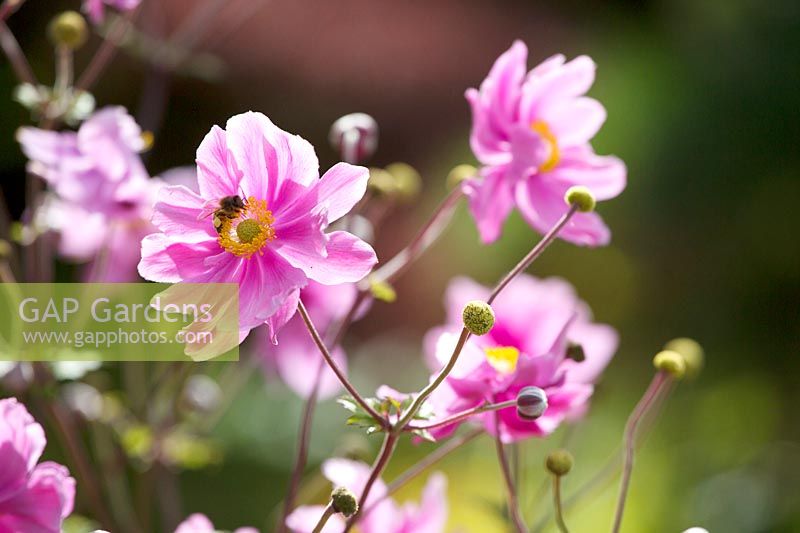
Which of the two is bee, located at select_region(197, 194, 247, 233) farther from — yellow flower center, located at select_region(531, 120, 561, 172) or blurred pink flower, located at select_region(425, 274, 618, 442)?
yellow flower center, located at select_region(531, 120, 561, 172)

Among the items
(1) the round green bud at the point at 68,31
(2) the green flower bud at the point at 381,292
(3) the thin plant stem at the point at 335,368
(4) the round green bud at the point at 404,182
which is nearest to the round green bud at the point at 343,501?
(3) the thin plant stem at the point at 335,368

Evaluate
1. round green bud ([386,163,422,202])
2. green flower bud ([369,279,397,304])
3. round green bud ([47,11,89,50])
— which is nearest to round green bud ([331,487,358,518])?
green flower bud ([369,279,397,304])

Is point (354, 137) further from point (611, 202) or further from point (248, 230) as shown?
point (611, 202)

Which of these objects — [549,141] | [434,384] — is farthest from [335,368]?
[549,141]

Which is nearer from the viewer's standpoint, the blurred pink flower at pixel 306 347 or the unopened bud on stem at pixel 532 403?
the unopened bud on stem at pixel 532 403

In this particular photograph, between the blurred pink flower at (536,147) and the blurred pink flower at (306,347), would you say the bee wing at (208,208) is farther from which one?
the blurred pink flower at (306,347)

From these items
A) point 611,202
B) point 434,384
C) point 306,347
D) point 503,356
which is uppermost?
point 434,384
